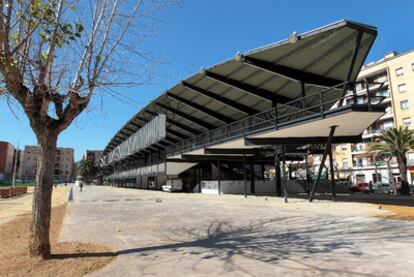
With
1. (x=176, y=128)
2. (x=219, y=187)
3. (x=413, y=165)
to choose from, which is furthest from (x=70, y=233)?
(x=413, y=165)

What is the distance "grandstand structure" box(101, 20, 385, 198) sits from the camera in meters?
17.4

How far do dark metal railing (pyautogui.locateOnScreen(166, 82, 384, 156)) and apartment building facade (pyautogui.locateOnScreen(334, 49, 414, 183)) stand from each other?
29.2m

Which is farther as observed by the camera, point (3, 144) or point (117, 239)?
point (3, 144)

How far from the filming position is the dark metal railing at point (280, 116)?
17766mm

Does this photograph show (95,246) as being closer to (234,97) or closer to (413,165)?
(234,97)

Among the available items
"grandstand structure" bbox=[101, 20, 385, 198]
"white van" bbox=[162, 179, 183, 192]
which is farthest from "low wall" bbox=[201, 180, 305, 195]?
"white van" bbox=[162, 179, 183, 192]

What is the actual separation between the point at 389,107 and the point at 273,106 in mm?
41810

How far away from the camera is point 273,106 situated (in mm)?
27625

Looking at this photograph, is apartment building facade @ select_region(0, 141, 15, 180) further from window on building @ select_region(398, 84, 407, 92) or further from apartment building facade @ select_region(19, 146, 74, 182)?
window on building @ select_region(398, 84, 407, 92)

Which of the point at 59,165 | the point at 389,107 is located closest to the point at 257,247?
the point at 389,107

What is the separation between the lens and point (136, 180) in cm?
8088

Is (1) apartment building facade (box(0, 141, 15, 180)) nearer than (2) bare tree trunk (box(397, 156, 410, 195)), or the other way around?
(2) bare tree trunk (box(397, 156, 410, 195))

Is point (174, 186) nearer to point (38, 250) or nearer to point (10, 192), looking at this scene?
point (10, 192)

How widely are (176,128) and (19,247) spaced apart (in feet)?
125
